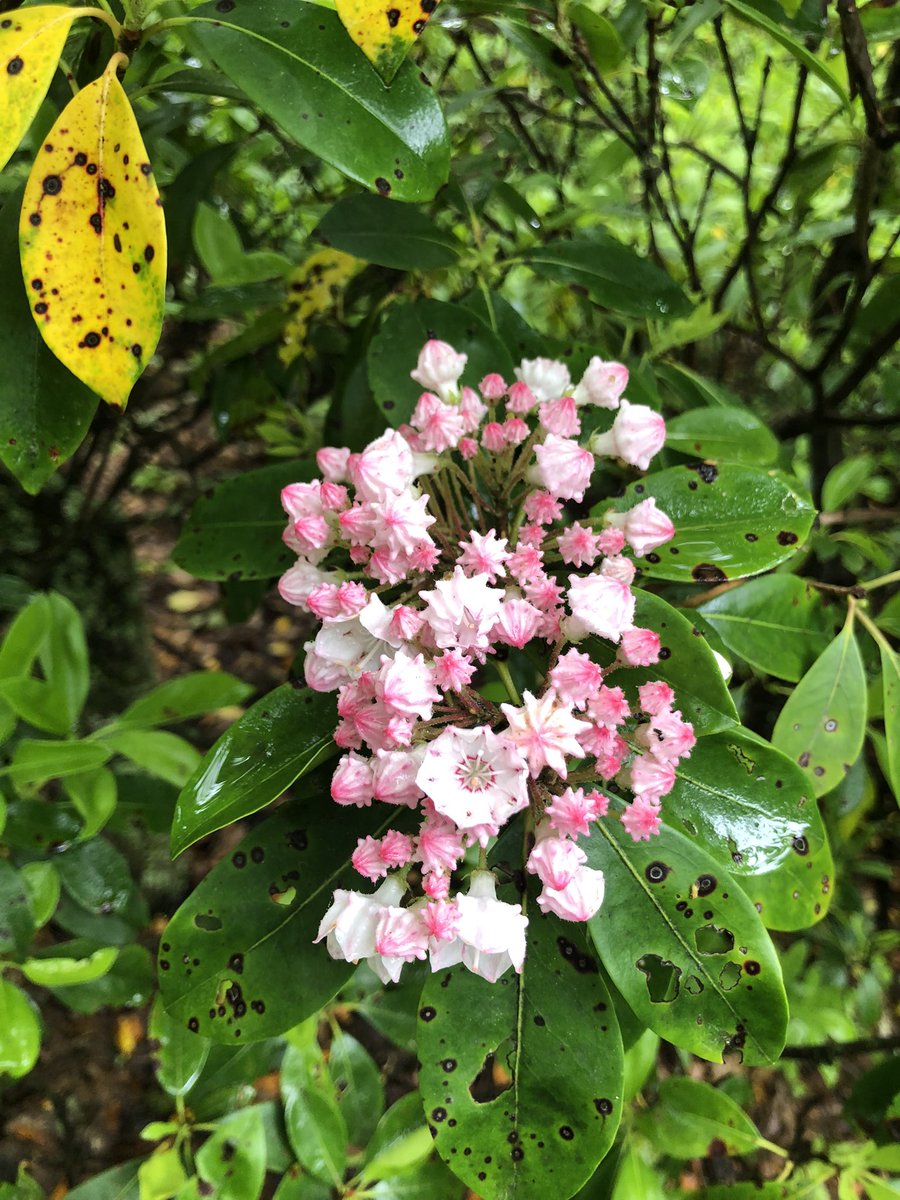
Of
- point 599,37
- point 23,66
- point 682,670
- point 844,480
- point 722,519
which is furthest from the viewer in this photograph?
point 844,480

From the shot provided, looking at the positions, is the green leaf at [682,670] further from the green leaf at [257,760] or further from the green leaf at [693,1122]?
the green leaf at [693,1122]

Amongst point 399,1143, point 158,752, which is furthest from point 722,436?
point 399,1143

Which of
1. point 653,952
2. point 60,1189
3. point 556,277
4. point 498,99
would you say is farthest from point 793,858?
point 60,1189

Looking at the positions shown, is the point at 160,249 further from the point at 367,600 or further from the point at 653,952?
the point at 653,952

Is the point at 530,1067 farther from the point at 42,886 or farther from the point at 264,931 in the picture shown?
the point at 42,886

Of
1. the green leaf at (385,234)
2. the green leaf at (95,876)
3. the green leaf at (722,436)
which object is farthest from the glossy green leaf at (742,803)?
the green leaf at (95,876)

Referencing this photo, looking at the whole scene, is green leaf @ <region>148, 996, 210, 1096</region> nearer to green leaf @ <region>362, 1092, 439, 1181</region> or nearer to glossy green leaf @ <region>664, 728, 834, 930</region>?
green leaf @ <region>362, 1092, 439, 1181</region>

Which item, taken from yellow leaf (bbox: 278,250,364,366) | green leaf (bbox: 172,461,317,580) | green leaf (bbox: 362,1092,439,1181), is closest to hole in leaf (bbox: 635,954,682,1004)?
green leaf (bbox: 362,1092,439,1181)

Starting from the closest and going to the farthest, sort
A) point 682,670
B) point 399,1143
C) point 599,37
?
point 682,670
point 599,37
point 399,1143
